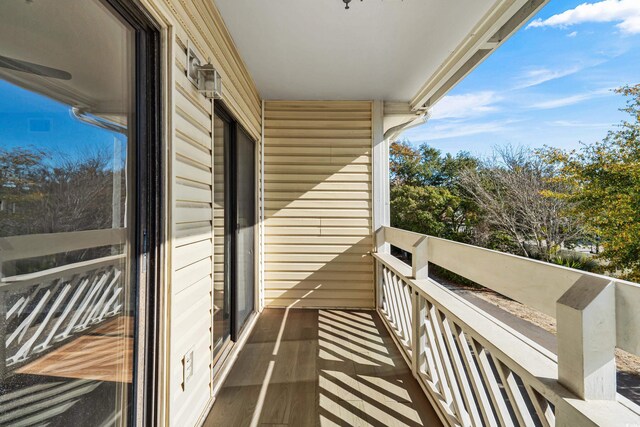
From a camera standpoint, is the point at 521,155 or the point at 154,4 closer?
the point at 154,4

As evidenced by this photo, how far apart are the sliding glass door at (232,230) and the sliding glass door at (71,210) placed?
102 centimetres

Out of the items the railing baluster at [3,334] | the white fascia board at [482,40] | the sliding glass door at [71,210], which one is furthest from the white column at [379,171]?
the railing baluster at [3,334]

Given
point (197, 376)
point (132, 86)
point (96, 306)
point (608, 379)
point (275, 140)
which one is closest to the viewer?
point (608, 379)

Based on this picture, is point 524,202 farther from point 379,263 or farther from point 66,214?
point 66,214

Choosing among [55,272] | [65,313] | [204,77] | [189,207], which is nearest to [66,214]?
[55,272]

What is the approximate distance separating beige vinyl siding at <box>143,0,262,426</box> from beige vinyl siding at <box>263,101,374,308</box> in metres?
1.60

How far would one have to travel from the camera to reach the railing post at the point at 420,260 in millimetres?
2195

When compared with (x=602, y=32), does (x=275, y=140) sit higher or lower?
lower

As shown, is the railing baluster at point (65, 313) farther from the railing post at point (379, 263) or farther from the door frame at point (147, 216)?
the railing post at point (379, 263)

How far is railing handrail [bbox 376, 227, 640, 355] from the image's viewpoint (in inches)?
30.6

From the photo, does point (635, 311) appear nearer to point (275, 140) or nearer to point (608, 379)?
point (608, 379)

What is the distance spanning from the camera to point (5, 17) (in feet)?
2.21

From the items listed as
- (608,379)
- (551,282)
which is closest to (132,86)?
(551,282)

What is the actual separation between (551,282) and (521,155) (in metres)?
7.76
